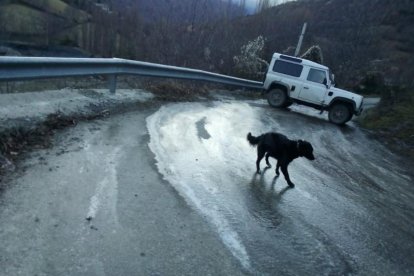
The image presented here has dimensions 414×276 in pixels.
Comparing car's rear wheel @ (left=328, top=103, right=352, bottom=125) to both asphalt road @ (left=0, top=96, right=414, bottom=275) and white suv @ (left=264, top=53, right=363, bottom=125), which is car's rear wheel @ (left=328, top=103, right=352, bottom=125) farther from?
asphalt road @ (left=0, top=96, right=414, bottom=275)

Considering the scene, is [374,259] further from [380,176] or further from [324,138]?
[324,138]

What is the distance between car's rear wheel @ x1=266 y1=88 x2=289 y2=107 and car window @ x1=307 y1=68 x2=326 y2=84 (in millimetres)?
1174

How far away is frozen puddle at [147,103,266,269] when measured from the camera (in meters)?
4.22

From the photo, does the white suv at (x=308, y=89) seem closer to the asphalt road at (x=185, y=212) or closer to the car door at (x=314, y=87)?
the car door at (x=314, y=87)

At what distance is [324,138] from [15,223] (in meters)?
8.54

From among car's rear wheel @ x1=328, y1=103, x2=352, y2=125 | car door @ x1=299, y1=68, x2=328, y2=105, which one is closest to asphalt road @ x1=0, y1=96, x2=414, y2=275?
car's rear wheel @ x1=328, y1=103, x2=352, y2=125

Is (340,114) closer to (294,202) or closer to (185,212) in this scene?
(294,202)

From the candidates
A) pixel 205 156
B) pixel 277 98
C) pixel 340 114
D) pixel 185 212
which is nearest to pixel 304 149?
pixel 205 156

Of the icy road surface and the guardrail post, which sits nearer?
the icy road surface

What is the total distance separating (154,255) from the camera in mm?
3203

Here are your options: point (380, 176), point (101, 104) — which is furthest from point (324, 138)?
point (101, 104)

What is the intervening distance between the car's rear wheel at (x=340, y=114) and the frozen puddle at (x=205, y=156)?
552 centimetres

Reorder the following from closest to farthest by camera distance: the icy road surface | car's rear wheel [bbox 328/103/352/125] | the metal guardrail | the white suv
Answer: the icy road surface
the metal guardrail
car's rear wheel [bbox 328/103/352/125]
the white suv

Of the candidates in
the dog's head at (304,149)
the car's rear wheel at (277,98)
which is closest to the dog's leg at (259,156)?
the dog's head at (304,149)
